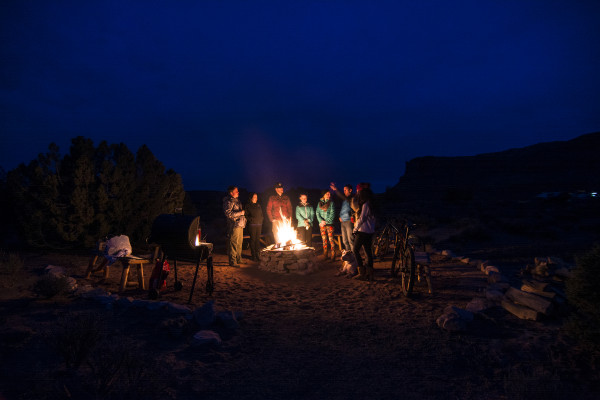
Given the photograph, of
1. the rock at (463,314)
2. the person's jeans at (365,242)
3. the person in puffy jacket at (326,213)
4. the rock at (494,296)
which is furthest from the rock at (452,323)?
the person in puffy jacket at (326,213)

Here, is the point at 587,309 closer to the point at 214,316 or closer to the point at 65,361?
the point at 214,316

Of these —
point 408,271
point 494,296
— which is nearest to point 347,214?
point 408,271

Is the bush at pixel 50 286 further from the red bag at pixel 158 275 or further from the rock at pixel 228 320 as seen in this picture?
the rock at pixel 228 320

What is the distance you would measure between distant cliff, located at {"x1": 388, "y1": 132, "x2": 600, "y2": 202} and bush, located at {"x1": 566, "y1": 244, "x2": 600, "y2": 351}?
31636mm

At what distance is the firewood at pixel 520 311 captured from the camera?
4.27 metres

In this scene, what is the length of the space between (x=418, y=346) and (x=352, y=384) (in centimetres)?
116

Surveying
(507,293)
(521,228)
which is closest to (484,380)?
(507,293)

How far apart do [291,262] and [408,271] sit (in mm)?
3187

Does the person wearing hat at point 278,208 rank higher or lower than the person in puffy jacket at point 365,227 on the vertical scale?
higher

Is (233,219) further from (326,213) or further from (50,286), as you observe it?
(50,286)

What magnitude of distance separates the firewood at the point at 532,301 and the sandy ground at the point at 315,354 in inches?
6.8

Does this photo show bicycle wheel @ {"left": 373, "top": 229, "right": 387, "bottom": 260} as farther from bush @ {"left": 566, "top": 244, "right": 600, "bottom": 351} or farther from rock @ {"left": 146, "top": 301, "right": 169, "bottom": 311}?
rock @ {"left": 146, "top": 301, "right": 169, "bottom": 311}

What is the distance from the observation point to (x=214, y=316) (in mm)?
4422

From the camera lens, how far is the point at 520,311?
4.46m
